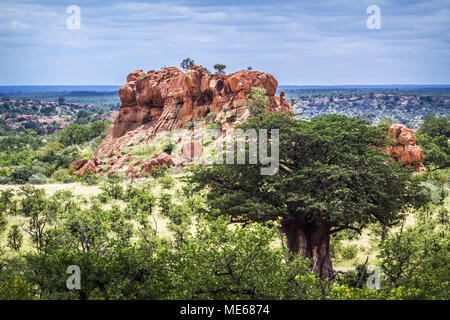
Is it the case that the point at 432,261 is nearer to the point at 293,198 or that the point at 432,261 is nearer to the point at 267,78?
the point at 293,198

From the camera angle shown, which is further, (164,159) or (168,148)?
(168,148)

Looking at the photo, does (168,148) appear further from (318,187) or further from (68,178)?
(318,187)

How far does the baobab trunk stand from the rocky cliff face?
70.3 ft

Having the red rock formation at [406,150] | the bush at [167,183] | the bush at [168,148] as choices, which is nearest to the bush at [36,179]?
the bush at [168,148]

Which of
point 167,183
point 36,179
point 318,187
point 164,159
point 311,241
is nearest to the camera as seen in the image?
point 318,187

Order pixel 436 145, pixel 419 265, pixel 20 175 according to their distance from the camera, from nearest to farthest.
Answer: pixel 419 265 < pixel 20 175 < pixel 436 145

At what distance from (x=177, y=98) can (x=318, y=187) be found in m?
28.3

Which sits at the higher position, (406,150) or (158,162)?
(406,150)

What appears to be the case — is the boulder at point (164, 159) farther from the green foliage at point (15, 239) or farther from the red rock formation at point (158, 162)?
the green foliage at point (15, 239)

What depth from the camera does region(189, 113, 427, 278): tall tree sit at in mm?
13695

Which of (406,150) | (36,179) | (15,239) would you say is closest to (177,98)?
(36,179)

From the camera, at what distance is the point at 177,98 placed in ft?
134
